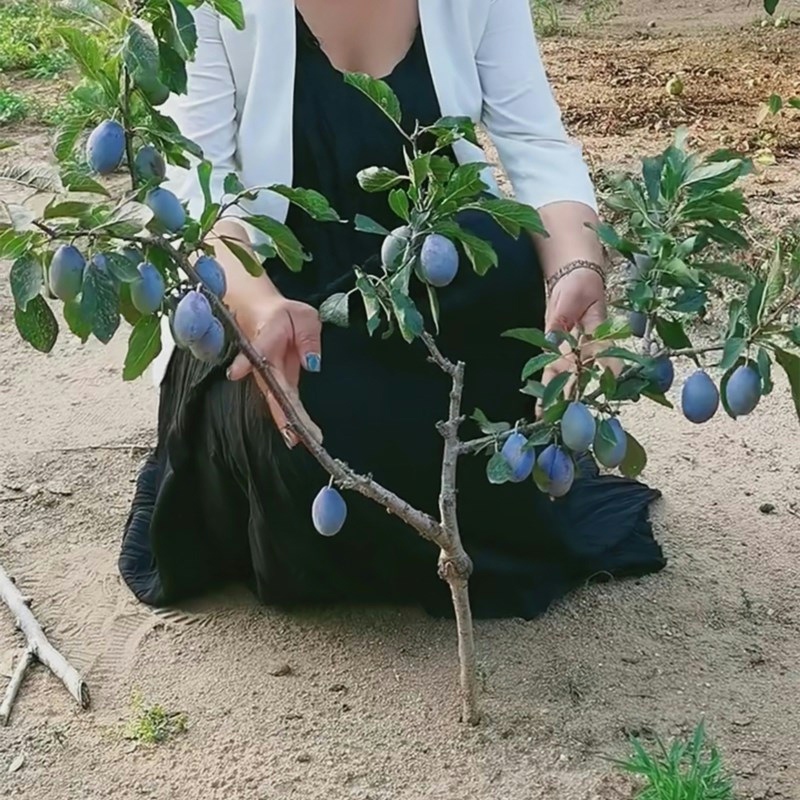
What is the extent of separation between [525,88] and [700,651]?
902 millimetres

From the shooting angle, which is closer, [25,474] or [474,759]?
[474,759]

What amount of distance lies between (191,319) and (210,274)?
118 millimetres

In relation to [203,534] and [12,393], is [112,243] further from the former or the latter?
[12,393]

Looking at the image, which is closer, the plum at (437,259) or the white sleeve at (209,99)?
the plum at (437,259)

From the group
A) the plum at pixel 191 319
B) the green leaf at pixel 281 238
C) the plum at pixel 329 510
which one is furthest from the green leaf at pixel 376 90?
the plum at pixel 329 510

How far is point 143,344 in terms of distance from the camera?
1439 millimetres

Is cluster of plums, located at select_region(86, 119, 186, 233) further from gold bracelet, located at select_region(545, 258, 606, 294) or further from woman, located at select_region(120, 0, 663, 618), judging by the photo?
gold bracelet, located at select_region(545, 258, 606, 294)

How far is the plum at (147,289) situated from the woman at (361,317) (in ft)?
1.53

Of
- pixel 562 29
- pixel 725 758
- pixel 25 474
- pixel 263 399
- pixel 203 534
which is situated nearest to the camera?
pixel 725 758

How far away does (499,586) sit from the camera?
2.13 metres

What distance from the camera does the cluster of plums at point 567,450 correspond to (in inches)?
57.2

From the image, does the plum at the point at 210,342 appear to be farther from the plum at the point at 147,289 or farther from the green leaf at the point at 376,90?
the green leaf at the point at 376,90

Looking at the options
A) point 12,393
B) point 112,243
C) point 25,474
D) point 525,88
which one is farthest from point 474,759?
point 12,393

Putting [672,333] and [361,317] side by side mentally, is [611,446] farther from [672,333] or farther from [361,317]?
[361,317]
